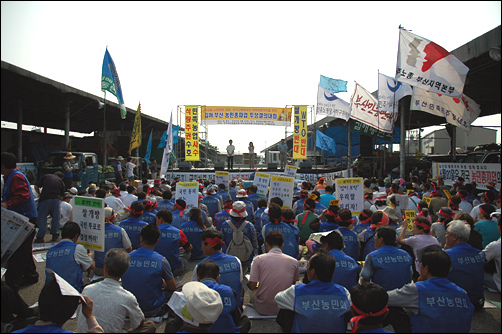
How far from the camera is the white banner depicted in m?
9.64

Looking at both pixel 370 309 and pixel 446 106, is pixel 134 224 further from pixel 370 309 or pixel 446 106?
pixel 446 106

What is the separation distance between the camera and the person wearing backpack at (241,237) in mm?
4977

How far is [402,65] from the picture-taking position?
30.9ft

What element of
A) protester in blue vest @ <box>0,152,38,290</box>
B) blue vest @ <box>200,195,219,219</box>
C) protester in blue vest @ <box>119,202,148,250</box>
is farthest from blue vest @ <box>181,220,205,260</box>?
protester in blue vest @ <box>0,152,38,290</box>

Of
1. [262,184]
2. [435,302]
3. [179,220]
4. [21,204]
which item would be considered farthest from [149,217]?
[435,302]

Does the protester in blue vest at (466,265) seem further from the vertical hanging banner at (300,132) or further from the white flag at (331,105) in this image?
the vertical hanging banner at (300,132)

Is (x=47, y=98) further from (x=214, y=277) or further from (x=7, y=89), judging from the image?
(x=214, y=277)

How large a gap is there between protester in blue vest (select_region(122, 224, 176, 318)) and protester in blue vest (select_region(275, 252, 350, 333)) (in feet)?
5.19

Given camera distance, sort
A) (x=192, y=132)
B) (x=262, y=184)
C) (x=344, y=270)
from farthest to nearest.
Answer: (x=192, y=132)
(x=262, y=184)
(x=344, y=270)

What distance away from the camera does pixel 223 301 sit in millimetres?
2855

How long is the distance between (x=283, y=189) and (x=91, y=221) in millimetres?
3991

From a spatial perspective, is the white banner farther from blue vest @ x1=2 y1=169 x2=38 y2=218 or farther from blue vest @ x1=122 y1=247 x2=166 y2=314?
blue vest @ x1=2 y1=169 x2=38 y2=218

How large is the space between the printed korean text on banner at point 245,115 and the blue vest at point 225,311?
47.2 ft

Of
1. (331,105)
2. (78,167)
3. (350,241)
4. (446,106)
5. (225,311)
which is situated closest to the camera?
(225,311)
